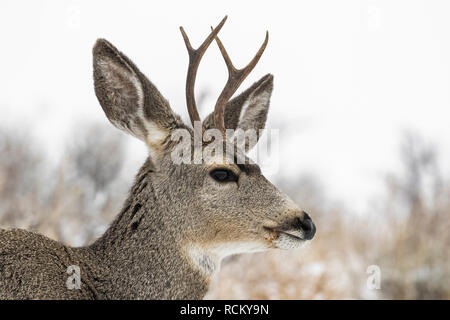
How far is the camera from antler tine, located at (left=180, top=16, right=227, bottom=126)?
14.1ft

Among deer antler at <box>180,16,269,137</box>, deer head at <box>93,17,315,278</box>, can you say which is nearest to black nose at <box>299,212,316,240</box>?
deer head at <box>93,17,315,278</box>

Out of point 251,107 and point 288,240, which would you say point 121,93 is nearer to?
point 251,107

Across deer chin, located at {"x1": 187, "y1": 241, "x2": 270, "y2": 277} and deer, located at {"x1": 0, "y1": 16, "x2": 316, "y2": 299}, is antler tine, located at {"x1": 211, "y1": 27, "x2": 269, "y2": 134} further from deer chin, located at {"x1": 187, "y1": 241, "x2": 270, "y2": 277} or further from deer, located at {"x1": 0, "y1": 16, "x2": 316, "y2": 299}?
deer chin, located at {"x1": 187, "y1": 241, "x2": 270, "y2": 277}

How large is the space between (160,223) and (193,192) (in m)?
0.26

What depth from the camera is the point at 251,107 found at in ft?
16.5

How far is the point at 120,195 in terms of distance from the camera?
10.6 metres

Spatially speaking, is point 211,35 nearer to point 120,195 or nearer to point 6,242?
point 6,242

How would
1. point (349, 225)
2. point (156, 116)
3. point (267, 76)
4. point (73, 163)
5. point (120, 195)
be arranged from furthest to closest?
1. point (349, 225)
2. point (73, 163)
3. point (120, 195)
4. point (267, 76)
5. point (156, 116)

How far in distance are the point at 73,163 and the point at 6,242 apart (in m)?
7.68

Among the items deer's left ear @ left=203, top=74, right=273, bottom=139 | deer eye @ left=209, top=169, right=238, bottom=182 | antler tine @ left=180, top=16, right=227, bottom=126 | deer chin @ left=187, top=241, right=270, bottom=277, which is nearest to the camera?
deer chin @ left=187, top=241, right=270, bottom=277

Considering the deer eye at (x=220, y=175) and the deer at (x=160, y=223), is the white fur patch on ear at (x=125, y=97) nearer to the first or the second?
the deer at (x=160, y=223)

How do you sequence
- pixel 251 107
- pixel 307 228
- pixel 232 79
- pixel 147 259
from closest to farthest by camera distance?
1. pixel 147 259
2. pixel 307 228
3. pixel 232 79
4. pixel 251 107

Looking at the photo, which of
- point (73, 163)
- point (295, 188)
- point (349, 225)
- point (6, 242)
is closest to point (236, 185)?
point (6, 242)

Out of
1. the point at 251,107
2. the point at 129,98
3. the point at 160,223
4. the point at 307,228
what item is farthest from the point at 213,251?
the point at 251,107
